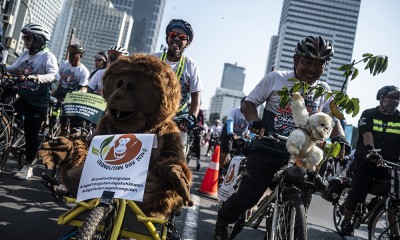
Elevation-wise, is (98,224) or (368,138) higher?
(368,138)

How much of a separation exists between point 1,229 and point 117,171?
1.68 meters

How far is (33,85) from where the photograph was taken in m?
4.92

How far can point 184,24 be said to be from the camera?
4008mm

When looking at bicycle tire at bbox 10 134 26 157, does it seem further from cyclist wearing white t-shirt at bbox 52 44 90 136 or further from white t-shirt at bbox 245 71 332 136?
white t-shirt at bbox 245 71 332 136

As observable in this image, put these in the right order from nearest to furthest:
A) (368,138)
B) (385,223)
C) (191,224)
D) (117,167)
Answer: (117,167), (191,224), (385,223), (368,138)

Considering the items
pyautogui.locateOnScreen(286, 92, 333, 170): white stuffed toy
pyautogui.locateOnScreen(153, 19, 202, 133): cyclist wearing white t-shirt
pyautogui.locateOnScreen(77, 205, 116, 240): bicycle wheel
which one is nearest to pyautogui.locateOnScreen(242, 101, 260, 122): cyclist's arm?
pyautogui.locateOnScreen(286, 92, 333, 170): white stuffed toy

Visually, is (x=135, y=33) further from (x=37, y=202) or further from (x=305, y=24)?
(x=37, y=202)

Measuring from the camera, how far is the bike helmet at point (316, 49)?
306 cm

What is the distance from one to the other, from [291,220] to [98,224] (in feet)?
4.44

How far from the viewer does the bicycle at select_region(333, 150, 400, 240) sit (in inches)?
163

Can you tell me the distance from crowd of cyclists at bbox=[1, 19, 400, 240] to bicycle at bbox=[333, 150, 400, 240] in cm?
12

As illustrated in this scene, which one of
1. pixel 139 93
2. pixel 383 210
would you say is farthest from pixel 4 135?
pixel 383 210

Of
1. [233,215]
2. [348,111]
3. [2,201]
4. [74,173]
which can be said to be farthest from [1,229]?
[348,111]

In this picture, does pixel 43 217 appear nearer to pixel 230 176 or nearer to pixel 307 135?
pixel 230 176
